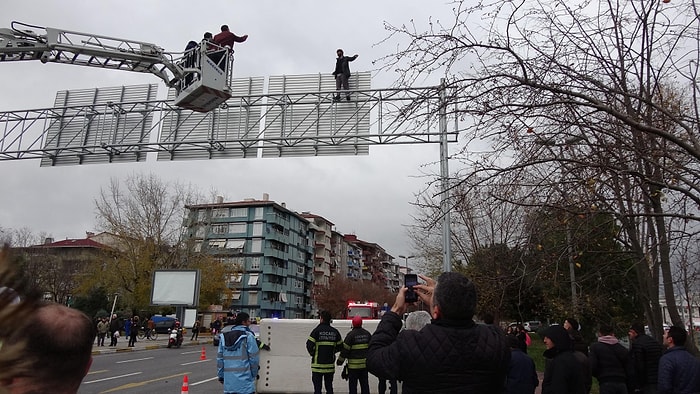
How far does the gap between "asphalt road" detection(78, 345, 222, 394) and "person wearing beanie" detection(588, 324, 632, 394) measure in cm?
903

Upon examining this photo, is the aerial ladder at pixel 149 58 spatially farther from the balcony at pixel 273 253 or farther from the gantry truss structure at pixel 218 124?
the balcony at pixel 273 253

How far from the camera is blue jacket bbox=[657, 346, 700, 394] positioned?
604cm

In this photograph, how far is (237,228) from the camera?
3228 inches

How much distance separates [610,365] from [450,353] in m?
5.76

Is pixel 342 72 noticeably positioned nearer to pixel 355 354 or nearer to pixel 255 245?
pixel 355 354

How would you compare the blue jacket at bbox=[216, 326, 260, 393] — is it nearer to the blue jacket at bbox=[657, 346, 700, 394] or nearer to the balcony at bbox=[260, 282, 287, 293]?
the blue jacket at bbox=[657, 346, 700, 394]

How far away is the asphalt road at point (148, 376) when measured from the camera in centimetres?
1302

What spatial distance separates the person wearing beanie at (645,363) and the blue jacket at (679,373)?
5.24 ft

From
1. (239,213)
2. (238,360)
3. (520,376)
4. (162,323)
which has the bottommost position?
(520,376)

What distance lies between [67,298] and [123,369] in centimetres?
4147

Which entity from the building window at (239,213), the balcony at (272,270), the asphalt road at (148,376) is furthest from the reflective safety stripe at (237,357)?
the building window at (239,213)

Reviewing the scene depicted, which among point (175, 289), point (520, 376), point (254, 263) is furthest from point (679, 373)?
point (254, 263)

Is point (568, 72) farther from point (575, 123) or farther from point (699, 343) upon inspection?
point (699, 343)

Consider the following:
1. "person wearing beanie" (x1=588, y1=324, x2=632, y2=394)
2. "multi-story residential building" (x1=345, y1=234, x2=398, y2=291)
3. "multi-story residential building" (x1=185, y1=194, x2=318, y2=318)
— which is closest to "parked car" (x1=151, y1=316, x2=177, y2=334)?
"multi-story residential building" (x1=185, y1=194, x2=318, y2=318)
